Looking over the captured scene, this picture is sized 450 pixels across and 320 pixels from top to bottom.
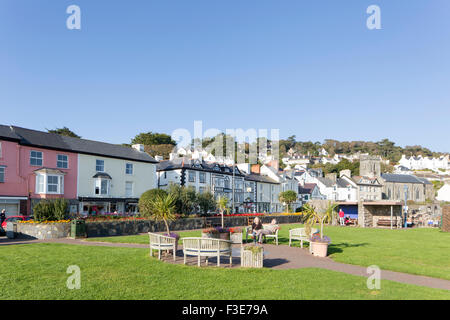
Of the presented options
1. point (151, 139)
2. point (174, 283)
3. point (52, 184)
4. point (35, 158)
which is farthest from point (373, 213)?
point (151, 139)

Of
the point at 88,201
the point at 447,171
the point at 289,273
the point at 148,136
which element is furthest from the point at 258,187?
the point at 447,171

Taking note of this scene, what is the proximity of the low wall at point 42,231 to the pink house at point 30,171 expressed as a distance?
1373 centimetres

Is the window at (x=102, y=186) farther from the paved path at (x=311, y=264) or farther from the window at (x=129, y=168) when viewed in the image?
the paved path at (x=311, y=264)

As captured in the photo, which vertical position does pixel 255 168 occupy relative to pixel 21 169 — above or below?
above

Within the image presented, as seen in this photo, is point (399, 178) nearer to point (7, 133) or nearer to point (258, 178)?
point (258, 178)

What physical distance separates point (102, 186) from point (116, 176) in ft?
7.81

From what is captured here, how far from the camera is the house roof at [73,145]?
114ft

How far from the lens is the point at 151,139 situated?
3578 inches

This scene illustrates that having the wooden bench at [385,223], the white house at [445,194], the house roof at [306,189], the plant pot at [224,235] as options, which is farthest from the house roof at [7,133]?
the white house at [445,194]

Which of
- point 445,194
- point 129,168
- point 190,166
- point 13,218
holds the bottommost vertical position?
point 445,194

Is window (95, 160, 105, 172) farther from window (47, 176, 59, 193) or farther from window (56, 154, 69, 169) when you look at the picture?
window (47, 176, 59, 193)
